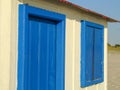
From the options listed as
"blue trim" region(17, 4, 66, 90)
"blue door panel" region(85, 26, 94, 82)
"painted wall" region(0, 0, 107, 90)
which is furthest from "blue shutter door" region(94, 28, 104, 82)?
"blue trim" region(17, 4, 66, 90)

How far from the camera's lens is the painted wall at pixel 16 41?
562cm

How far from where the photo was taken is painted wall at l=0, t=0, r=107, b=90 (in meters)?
5.62

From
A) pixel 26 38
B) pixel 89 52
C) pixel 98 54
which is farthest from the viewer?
pixel 98 54

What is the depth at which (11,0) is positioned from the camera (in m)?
5.71

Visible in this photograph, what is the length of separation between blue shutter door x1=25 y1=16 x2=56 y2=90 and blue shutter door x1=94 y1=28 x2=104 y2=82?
2209 millimetres

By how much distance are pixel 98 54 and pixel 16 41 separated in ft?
13.2

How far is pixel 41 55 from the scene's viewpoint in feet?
21.8

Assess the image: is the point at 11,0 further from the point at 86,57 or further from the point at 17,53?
the point at 86,57

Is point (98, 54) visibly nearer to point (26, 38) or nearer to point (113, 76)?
point (26, 38)

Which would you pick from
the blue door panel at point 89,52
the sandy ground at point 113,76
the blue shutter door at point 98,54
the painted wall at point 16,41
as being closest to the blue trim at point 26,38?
the painted wall at point 16,41

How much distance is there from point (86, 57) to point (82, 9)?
1.13 meters

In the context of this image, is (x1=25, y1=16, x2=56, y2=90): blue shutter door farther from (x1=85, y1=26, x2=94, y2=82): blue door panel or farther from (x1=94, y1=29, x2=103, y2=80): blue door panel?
(x1=94, y1=29, x2=103, y2=80): blue door panel

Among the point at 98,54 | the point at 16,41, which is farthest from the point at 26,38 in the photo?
the point at 98,54

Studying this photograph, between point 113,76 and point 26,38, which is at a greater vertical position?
point 26,38
